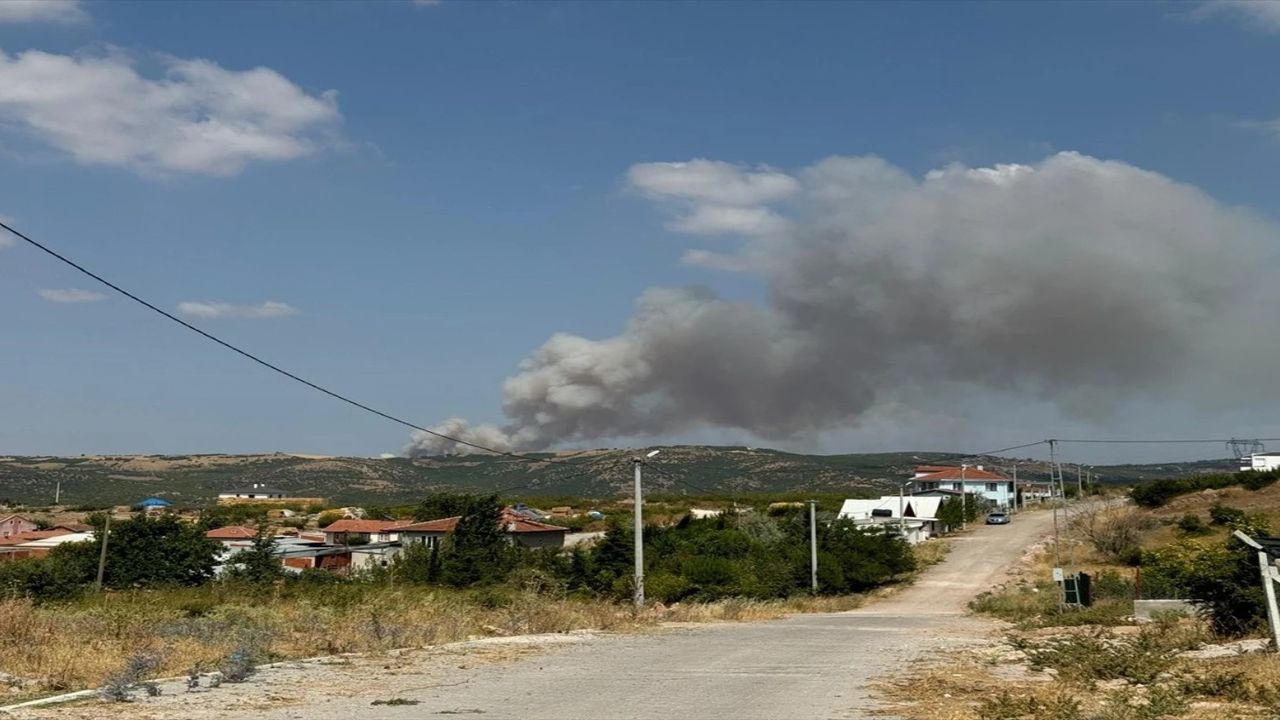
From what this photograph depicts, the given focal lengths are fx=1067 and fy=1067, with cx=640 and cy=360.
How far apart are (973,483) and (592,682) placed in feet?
436

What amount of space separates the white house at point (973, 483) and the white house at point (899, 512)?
29.6 metres

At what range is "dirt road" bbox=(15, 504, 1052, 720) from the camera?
463 inches

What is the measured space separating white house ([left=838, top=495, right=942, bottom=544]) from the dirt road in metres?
70.3

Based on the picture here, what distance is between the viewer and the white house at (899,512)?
9325 centimetres

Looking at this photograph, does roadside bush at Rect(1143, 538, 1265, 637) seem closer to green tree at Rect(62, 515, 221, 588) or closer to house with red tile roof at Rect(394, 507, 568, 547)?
green tree at Rect(62, 515, 221, 588)

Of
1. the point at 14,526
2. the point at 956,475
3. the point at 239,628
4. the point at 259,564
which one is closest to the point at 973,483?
the point at 956,475

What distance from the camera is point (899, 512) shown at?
100750 millimetres

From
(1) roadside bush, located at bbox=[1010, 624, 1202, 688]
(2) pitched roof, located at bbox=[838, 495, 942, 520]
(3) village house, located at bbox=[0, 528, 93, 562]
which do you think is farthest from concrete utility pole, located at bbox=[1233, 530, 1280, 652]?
(2) pitched roof, located at bbox=[838, 495, 942, 520]

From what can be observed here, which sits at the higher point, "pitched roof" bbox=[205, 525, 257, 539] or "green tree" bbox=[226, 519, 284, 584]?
"pitched roof" bbox=[205, 525, 257, 539]

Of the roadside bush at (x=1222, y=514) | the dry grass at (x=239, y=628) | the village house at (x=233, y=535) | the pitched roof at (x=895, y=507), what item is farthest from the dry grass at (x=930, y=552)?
the village house at (x=233, y=535)

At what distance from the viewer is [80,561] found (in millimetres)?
55250

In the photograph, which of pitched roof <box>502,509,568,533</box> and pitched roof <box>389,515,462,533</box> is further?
pitched roof <box>389,515,462,533</box>

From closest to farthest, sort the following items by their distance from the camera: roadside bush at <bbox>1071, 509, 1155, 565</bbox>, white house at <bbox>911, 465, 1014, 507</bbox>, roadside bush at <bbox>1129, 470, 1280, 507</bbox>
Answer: roadside bush at <bbox>1071, 509, 1155, 565</bbox>
roadside bush at <bbox>1129, 470, 1280, 507</bbox>
white house at <bbox>911, 465, 1014, 507</bbox>

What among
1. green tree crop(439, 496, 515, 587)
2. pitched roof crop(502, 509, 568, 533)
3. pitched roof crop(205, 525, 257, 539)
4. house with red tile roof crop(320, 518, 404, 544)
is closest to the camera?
green tree crop(439, 496, 515, 587)
